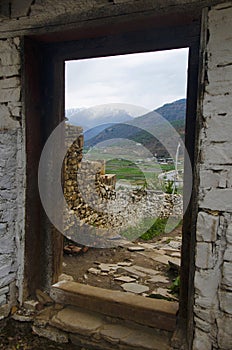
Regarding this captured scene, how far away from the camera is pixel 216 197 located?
1580mm

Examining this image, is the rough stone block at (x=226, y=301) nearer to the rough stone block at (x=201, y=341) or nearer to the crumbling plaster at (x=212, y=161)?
the crumbling plaster at (x=212, y=161)

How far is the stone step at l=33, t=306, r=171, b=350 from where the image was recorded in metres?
1.90

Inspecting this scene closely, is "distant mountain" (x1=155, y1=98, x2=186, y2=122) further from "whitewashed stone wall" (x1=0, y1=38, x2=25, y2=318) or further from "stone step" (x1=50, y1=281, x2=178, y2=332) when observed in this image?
"stone step" (x1=50, y1=281, x2=178, y2=332)

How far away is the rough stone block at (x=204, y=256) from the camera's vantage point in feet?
5.26

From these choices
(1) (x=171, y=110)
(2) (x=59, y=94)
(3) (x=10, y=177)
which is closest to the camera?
(3) (x=10, y=177)

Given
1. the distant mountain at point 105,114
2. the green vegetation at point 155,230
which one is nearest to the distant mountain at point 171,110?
the distant mountain at point 105,114

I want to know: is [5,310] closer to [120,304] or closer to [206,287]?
[120,304]

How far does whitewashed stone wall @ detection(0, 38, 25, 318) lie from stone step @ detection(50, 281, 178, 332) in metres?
0.35

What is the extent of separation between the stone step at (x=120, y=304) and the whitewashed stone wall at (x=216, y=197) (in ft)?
1.16

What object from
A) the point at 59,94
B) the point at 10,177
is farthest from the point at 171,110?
the point at 10,177

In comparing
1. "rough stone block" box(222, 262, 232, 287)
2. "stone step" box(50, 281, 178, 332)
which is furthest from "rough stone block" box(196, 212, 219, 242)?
"stone step" box(50, 281, 178, 332)

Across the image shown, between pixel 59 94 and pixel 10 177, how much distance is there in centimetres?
71

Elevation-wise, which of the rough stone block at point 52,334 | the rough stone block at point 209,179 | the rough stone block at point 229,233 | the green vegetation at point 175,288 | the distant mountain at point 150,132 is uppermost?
the distant mountain at point 150,132

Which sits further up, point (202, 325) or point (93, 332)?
point (202, 325)
